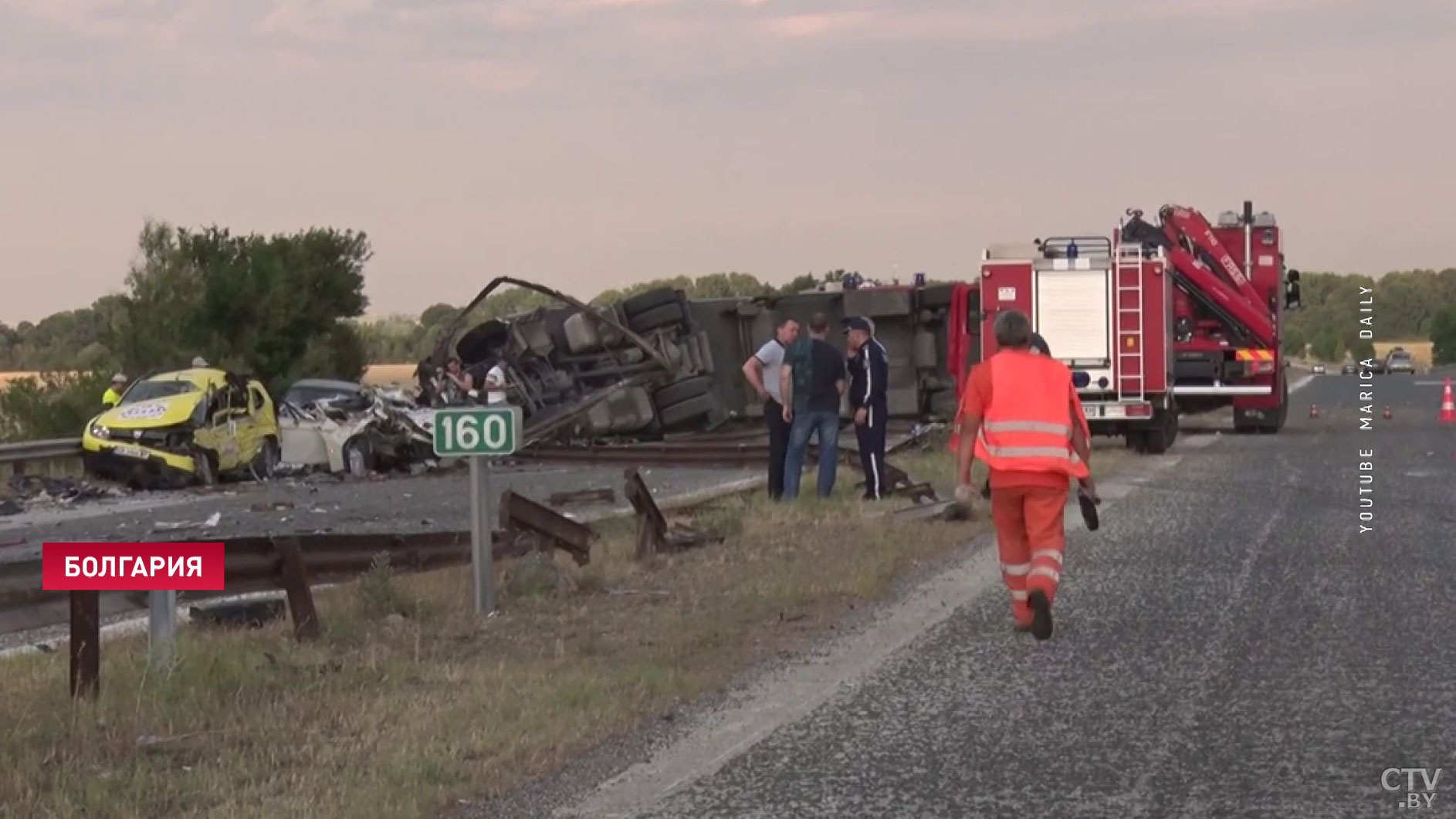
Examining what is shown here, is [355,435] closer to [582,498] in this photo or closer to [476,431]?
[582,498]

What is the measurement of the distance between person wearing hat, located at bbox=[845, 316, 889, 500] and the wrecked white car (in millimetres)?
9968

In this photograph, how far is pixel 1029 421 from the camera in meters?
10.2

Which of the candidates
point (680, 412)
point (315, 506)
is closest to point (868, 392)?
point (315, 506)

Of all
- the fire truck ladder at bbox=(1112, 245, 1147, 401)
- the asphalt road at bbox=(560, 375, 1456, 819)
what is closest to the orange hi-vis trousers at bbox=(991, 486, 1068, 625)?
the asphalt road at bbox=(560, 375, 1456, 819)

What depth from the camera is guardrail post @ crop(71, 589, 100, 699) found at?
864cm

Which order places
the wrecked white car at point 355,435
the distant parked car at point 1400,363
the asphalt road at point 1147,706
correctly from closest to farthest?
the asphalt road at point 1147,706 < the wrecked white car at point 355,435 < the distant parked car at point 1400,363

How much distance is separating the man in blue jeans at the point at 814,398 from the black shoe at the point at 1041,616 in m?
8.29

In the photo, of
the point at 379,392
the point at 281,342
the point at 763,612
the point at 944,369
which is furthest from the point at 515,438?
the point at 281,342

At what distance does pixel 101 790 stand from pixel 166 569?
1440mm

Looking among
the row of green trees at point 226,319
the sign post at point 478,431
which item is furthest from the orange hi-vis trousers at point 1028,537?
the row of green trees at point 226,319

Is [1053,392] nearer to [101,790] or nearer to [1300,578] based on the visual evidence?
[1300,578]

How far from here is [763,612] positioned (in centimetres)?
1173

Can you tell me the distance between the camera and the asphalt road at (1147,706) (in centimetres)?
699

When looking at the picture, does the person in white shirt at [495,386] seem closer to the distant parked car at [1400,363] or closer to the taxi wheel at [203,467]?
the taxi wheel at [203,467]
